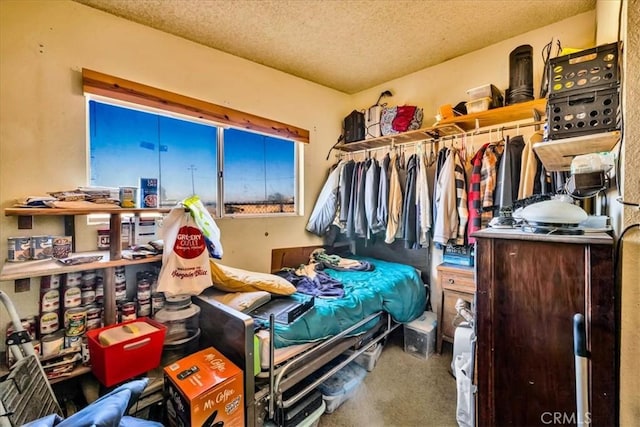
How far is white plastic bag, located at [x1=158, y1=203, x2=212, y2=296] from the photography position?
1526 millimetres

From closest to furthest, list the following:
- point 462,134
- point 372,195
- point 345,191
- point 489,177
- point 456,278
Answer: point 489,177
point 456,278
point 462,134
point 372,195
point 345,191

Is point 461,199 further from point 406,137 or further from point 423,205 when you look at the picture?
point 406,137

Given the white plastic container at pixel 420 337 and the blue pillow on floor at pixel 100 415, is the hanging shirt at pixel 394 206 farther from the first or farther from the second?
the blue pillow on floor at pixel 100 415

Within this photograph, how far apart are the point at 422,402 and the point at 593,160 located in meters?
1.69

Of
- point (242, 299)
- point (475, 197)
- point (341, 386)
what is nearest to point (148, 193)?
point (242, 299)

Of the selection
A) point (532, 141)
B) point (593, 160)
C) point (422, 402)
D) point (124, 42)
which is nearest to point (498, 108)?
point (532, 141)

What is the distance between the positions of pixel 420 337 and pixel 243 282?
1.58 metres

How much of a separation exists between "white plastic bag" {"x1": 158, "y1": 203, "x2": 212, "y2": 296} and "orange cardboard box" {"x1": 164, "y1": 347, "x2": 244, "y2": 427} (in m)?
0.39

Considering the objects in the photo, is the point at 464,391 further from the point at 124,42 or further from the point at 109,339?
the point at 124,42

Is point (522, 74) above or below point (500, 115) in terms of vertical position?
above

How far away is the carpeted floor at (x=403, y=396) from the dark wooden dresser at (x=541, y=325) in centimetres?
74

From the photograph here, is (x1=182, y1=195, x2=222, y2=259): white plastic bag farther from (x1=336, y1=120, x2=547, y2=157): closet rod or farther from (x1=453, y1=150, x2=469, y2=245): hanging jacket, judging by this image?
(x1=336, y1=120, x2=547, y2=157): closet rod

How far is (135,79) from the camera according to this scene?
197 cm

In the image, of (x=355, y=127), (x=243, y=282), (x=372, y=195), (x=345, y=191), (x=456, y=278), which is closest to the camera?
(x=243, y=282)
